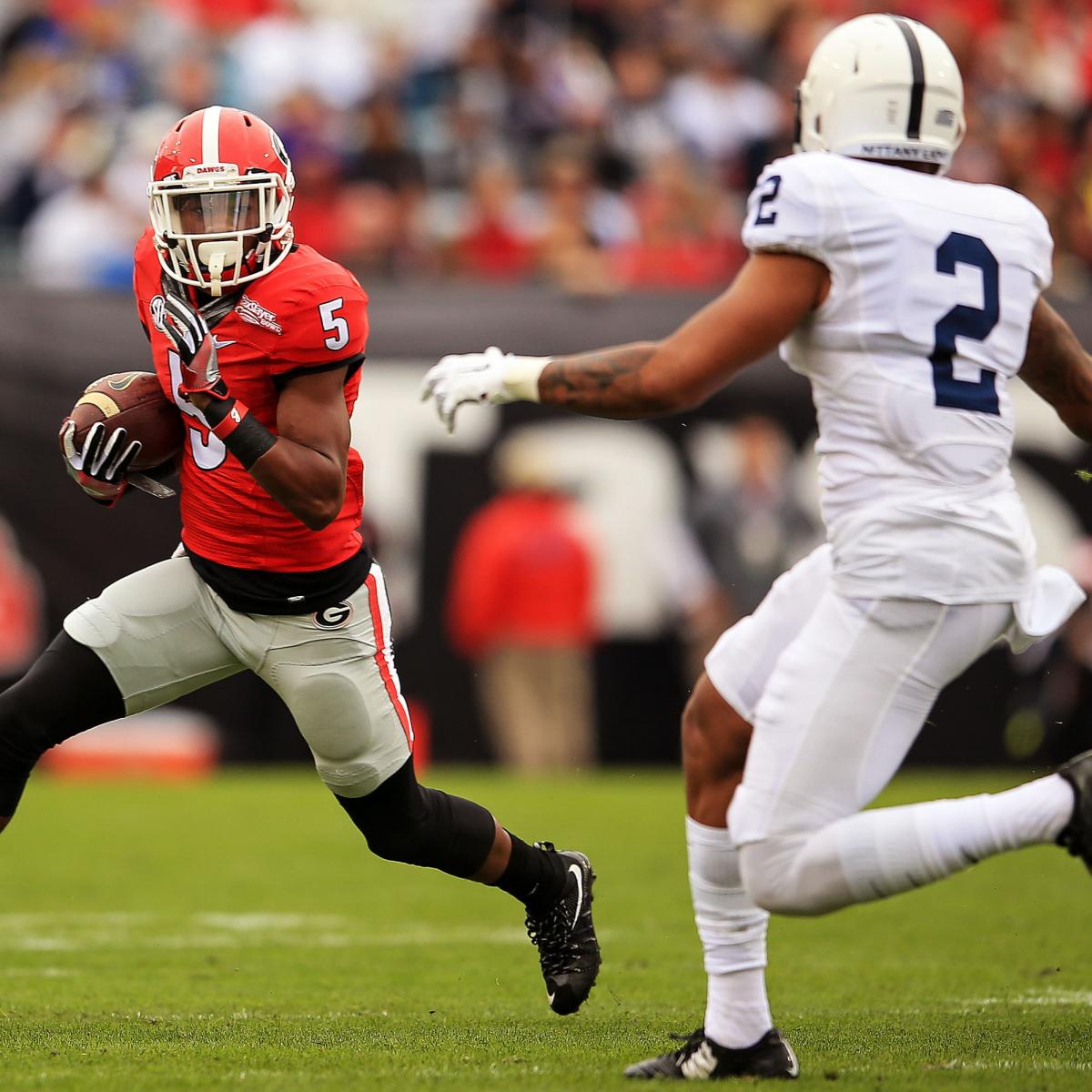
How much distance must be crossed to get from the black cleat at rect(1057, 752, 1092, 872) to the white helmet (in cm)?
106

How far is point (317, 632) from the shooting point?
387cm

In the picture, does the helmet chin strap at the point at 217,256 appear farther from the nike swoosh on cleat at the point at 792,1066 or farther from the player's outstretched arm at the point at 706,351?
the nike swoosh on cleat at the point at 792,1066

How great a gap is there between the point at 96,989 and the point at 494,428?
523 cm

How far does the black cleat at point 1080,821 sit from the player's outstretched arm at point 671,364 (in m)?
0.85

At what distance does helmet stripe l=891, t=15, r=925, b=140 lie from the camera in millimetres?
3115

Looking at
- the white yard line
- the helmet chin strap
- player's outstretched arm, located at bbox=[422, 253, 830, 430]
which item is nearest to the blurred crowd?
the white yard line

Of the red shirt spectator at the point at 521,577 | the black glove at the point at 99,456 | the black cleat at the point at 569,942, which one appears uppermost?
the black glove at the point at 99,456

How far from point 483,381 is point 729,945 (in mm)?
1114

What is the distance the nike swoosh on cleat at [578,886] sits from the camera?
4.09m

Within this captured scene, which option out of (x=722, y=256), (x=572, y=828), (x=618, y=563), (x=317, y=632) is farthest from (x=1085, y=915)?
(x=722, y=256)

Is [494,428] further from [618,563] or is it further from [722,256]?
[722,256]

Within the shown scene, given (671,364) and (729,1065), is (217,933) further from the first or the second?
(671,364)

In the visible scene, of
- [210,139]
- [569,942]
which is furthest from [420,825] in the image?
[210,139]

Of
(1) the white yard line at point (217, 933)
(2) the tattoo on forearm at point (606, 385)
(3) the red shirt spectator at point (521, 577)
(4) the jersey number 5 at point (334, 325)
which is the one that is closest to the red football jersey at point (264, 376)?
(4) the jersey number 5 at point (334, 325)
